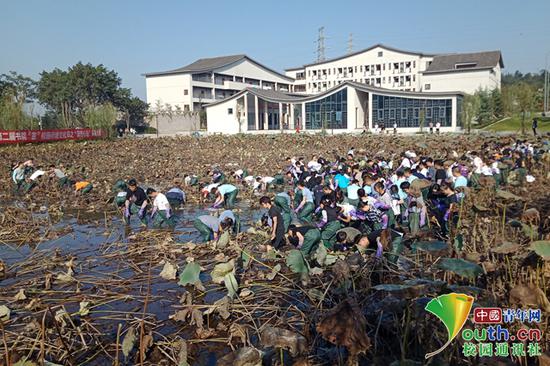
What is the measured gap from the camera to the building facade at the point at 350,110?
37.1m

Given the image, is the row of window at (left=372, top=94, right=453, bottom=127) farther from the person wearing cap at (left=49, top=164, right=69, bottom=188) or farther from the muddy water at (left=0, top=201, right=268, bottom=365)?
the muddy water at (left=0, top=201, right=268, bottom=365)

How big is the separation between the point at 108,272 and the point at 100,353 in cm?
271

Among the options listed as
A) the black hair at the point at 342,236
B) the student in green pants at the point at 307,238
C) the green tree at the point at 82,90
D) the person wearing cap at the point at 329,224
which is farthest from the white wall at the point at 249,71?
the black hair at the point at 342,236

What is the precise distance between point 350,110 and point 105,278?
1403 inches

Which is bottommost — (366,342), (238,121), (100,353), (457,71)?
(100,353)

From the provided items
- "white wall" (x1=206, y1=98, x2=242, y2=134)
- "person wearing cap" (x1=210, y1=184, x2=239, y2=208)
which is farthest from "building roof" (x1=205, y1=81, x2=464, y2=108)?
"person wearing cap" (x1=210, y1=184, x2=239, y2=208)

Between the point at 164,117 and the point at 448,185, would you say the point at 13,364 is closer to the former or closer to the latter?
the point at 448,185

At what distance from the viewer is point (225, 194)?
11711 millimetres

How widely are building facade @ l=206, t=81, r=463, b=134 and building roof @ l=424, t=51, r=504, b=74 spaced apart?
58.1 ft

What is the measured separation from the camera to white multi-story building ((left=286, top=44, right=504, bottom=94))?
2067 inches

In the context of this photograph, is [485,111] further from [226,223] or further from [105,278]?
[105,278]

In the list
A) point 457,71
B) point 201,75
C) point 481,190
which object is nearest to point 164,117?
point 201,75

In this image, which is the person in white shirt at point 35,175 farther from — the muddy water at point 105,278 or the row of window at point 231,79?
the row of window at point 231,79

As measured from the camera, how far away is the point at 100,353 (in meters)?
5.04
